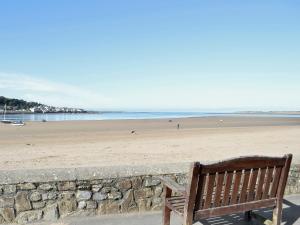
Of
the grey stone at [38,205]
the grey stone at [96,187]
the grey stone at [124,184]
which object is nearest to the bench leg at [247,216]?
the grey stone at [124,184]

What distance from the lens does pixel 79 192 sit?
482 cm

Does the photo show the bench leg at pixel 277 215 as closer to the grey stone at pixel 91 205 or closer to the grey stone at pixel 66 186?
the grey stone at pixel 91 205

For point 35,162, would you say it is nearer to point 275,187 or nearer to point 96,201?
point 96,201

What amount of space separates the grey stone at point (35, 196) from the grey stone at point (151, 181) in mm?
1261

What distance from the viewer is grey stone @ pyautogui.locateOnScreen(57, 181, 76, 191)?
473cm

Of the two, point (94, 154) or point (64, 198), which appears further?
point (94, 154)

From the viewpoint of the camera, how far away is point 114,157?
14.4m

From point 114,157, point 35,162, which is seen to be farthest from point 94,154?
point 35,162

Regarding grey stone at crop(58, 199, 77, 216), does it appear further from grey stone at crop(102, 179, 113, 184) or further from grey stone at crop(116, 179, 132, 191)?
grey stone at crop(116, 179, 132, 191)

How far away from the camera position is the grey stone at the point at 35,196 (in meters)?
4.66

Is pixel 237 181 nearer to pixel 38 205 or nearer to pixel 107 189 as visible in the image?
pixel 107 189

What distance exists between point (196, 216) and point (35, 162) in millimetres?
9944

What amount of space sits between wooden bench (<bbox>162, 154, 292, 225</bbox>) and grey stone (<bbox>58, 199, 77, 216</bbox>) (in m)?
1.13

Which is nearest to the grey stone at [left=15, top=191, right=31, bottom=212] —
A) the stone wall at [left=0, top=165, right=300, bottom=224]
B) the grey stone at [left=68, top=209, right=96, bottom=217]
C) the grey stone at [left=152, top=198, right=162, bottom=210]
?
the stone wall at [left=0, top=165, right=300, bottom=224]
